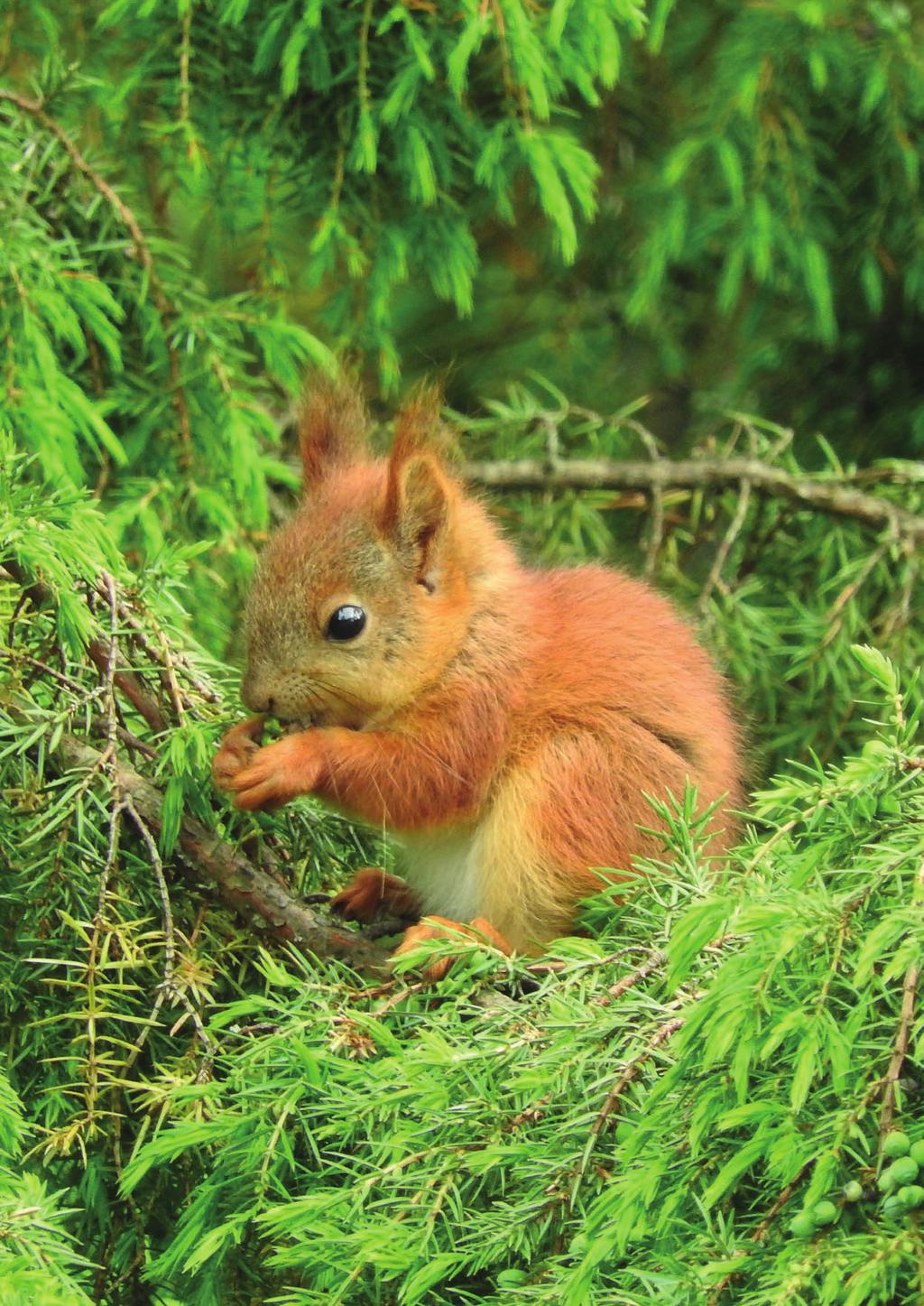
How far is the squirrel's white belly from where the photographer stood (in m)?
2.33

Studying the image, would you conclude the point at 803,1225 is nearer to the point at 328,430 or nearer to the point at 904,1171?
the point at 904,1171

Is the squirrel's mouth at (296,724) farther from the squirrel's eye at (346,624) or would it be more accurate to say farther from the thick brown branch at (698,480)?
the thick brown branch at (698,480)

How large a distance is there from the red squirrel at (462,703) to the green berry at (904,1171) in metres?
0.99

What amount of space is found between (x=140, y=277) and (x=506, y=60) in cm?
72

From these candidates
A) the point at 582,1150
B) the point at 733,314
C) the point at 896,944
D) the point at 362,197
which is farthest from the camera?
the point at 733,314

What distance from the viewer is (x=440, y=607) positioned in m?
2.43

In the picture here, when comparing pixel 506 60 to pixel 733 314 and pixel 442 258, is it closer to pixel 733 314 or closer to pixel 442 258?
pixel 442 258

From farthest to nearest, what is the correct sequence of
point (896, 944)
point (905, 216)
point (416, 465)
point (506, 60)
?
point (905, 216) → point (506, 60) → point (416, 465) → point (896, 944)

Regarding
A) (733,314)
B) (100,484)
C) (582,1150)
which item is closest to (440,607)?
(100,484)

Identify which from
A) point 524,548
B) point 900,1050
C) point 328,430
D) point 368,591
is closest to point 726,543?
point 524,548

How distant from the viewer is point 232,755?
1.98 metres

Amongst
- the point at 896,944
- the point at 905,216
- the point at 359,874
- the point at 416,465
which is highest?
the point at 905,216

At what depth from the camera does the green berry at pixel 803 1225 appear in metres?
1.22

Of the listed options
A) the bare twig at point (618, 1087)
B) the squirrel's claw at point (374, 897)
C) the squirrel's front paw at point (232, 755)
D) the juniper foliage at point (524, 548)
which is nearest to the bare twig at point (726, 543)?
the juniper foliage at point (524, 548)
